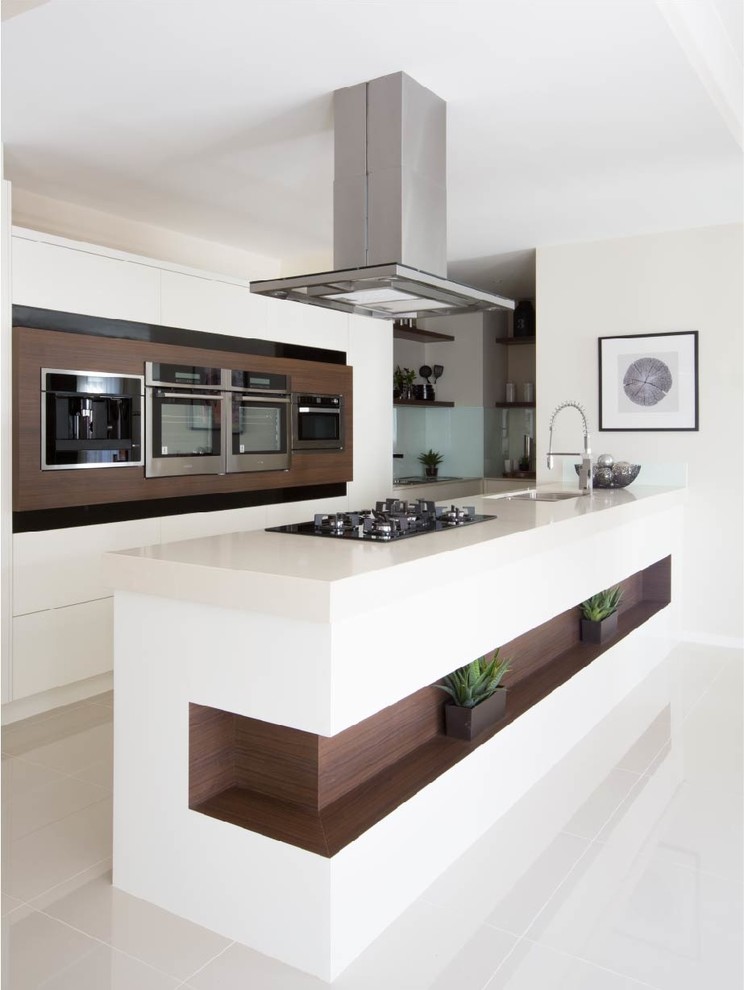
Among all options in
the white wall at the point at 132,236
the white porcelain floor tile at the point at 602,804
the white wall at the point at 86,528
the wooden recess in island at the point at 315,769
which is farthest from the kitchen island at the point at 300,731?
the white wall at the point at 132,236

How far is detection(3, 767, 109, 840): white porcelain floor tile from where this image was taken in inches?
102

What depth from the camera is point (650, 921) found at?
2.07 meters

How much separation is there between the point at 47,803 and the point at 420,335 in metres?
4.87

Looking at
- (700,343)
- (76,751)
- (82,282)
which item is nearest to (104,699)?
(76,751)

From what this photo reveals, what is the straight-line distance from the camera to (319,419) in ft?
16.4

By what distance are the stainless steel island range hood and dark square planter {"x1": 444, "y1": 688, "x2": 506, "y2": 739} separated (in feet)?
4.57

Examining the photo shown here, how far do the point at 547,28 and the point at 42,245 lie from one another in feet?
7.32

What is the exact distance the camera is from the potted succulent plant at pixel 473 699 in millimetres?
2551

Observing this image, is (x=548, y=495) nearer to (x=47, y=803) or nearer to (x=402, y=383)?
(x=47, y=803)

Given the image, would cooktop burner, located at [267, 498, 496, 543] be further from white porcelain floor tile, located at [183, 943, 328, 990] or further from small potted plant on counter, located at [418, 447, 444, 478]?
small potted plant on counter, located at [418, 447, 444, 478]

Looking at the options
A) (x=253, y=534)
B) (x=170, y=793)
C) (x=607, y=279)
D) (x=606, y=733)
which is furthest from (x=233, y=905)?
(x=607, y=279)

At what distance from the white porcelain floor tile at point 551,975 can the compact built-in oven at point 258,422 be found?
2.97m

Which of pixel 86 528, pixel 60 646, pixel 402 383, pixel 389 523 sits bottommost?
pixel 60 646

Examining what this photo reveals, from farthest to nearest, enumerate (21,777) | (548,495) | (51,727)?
(548,495)
(51,727)
(21,777)
